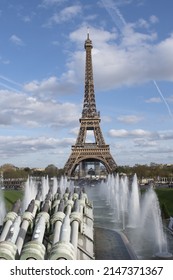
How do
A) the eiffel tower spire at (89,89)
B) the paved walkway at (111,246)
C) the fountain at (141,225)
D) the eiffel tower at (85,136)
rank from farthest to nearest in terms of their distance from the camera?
the eiffel tower spire at (89,89)
the eiffel tower at (85,136)
the fountain at (141,225)
the paved walkway at (111,246)

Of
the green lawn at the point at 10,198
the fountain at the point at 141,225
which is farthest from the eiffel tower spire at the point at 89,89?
the fountain at the point at 141,225

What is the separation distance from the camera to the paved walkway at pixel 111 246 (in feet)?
57.2

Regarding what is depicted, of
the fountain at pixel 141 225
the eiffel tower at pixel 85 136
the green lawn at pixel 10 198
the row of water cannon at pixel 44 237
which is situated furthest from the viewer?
the eiffel tower at pixel 85 136

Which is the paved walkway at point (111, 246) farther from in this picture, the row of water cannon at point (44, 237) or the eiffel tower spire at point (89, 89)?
the eiffel tower spire at point (89, 89)

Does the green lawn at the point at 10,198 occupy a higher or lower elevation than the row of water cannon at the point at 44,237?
lower

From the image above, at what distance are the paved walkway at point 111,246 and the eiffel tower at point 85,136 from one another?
7263 centimetres

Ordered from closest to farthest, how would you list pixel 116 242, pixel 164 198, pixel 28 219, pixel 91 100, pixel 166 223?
pixel 28 219
pixel 116 242
pixel 166 223
pixel 164 198
pixel 91 100

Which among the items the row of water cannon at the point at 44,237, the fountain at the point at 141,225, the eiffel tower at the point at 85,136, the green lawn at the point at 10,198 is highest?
the eiffel tower at the point at 85,136

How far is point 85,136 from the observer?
105m
